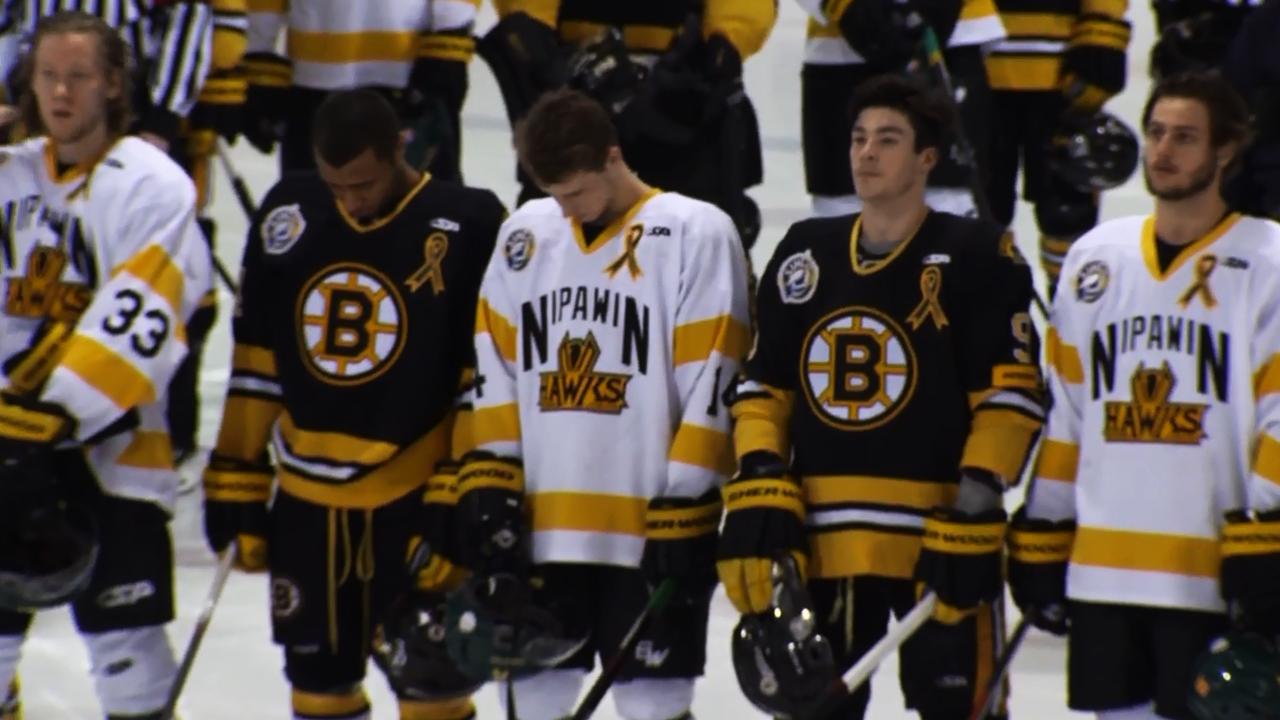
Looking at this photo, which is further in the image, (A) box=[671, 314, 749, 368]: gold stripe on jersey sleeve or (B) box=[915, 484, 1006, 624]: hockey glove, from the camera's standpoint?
(A) box=[671, 314, 749, 368]: gold stripe on jersey sleeve

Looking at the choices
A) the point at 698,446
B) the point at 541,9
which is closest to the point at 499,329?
the point at 698,446

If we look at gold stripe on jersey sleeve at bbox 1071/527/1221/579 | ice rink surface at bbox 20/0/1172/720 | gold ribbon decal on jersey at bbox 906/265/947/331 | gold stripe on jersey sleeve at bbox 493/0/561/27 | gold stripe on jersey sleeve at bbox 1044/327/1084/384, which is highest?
gold stripe on jersey sleeve at bbox 493/0/561/27

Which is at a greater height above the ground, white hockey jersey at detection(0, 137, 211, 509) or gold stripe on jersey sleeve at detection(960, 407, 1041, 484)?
white hockey jersey at detection(0, 137, 211, 509)

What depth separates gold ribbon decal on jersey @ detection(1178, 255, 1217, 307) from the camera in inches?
148

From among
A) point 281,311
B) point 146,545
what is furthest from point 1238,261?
point 146,545

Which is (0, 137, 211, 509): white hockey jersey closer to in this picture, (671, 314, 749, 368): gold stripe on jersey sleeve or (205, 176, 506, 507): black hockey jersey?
(205, 176, 506, 507): black hockey jersey

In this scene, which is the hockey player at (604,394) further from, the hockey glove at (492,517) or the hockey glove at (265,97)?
the hockey glove at (265,97)

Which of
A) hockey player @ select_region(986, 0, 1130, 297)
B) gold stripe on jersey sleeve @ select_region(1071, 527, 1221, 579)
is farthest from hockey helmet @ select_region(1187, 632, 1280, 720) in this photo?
hockey player @ select_region(986, 0, 1130, 297)

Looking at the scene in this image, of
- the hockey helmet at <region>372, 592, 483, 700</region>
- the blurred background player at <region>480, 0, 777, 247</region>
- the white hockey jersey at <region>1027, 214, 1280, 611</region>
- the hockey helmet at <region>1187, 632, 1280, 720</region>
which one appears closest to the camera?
the hockey helmet at <region>1187, 632, 1280, 720</region>

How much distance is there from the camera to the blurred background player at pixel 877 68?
534 centimetres

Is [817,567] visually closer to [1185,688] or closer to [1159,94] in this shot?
[1185,688]

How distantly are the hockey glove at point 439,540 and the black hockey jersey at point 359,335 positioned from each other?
10cm

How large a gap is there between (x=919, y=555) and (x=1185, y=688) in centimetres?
41

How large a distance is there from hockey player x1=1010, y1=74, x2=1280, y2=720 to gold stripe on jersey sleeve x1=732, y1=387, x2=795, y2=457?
36 centimetres
